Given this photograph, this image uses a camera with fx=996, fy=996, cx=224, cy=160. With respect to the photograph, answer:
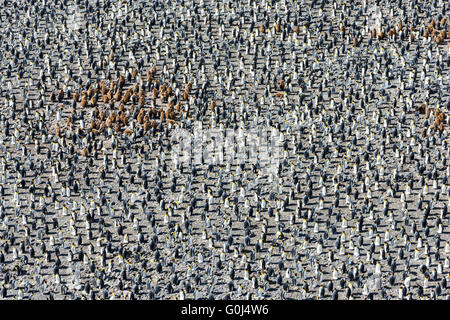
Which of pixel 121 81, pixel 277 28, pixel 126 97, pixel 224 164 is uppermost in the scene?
pixel 277 28

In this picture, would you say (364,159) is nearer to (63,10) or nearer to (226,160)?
(226,160)

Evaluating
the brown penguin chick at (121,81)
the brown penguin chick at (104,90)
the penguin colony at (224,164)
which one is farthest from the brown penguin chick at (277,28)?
the brown penguin chick at (104,90)

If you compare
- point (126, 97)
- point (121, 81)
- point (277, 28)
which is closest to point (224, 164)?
point (126, 97)

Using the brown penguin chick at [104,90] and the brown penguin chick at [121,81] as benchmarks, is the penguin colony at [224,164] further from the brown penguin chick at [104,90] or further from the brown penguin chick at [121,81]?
the brown penguin chick at [121,81]

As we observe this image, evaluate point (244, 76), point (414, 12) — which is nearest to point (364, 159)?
point (244, 76)

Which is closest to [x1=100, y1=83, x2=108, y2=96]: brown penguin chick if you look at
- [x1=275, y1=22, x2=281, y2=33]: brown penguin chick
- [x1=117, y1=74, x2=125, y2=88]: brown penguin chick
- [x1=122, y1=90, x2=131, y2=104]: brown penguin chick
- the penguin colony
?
the penguin colony

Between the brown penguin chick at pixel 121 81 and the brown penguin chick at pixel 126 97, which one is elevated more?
the brown penguin chick at pixel 121 81

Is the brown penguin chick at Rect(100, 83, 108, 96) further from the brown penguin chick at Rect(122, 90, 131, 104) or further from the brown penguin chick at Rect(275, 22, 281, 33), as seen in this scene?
the brown penguin chick at Rect(275, 22, 281, 33)

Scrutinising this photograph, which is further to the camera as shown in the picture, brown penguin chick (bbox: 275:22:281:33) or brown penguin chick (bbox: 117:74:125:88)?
brown penguin chick (bbox: 275:22:281:33)

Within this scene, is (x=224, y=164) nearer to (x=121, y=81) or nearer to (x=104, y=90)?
(x=104, y=90)
